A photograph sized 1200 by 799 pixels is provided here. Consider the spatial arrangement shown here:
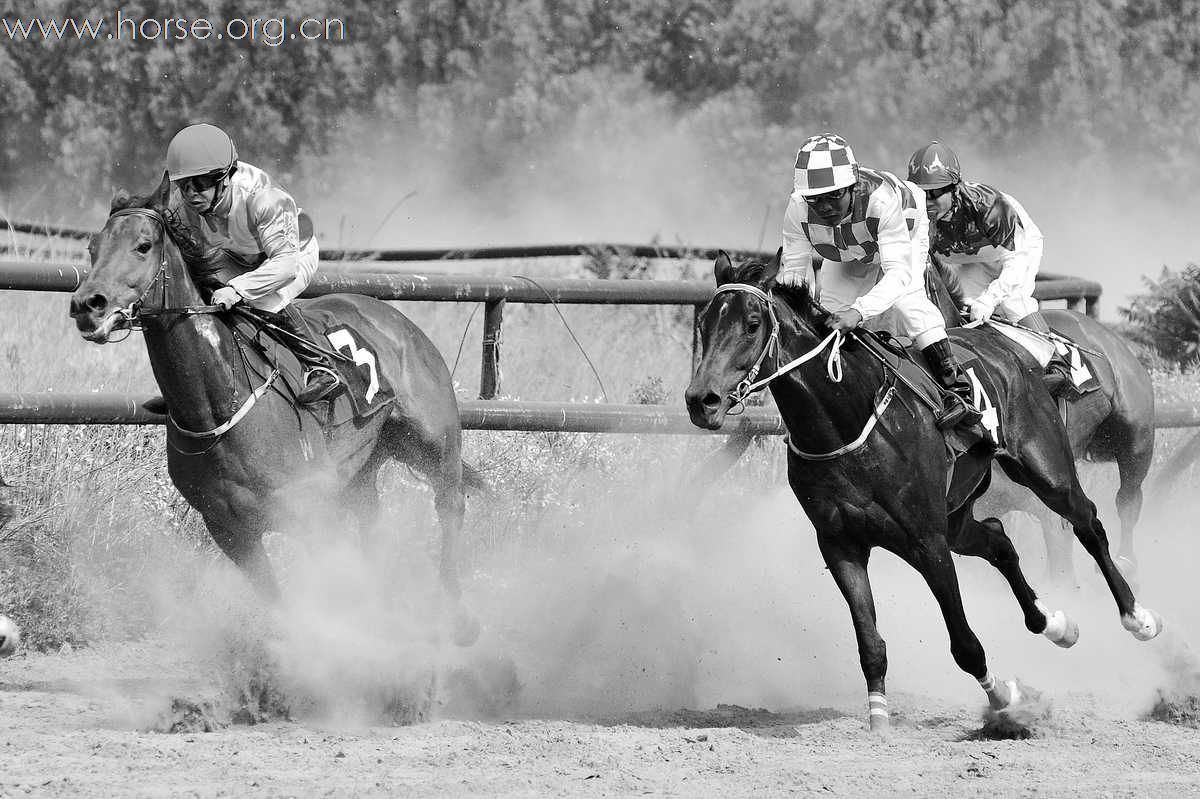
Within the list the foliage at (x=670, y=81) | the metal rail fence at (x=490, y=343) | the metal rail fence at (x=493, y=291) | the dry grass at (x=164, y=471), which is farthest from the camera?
the foliage at (x=670, y=81)

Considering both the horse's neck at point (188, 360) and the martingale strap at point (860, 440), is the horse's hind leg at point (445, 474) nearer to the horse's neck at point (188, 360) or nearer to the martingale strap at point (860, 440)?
the horse's neck at point (188, 360)

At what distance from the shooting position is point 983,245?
8.65 m

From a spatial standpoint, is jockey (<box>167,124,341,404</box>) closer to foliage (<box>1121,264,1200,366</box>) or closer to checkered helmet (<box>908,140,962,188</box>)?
checkered helmet (<box>908,140,962,188</box>)

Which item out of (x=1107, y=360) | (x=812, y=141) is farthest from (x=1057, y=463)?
(x=812, y=141)

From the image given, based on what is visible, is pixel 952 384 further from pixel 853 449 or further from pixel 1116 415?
pixel 1116 415

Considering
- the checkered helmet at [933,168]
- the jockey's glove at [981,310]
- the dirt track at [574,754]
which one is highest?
the checkered helmet at [933,168]

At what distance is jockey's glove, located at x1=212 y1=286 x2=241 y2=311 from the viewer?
22.7ft

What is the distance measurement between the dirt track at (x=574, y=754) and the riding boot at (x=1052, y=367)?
77.4 inches

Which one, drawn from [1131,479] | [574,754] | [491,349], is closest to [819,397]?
[574,754]

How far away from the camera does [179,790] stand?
5176 millimetres

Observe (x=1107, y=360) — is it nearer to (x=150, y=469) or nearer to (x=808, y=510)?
(x=808, y=510)

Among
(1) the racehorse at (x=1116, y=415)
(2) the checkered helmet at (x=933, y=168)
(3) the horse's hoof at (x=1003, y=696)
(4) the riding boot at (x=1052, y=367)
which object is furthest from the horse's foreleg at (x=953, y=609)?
(1) the racehorse at (x=1116, y=415)

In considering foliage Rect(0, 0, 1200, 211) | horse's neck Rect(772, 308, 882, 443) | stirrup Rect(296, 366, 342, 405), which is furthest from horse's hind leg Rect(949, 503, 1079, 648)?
foliage Rect(0, 0, 1200, 211)

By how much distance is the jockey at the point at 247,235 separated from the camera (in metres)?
6.90
